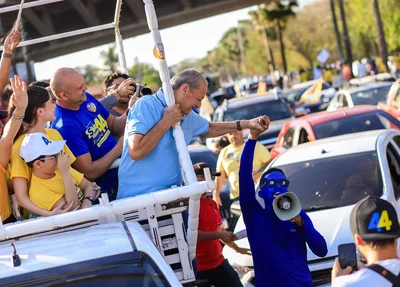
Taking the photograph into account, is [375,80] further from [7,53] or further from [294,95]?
[7,53]

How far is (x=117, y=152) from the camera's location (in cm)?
579

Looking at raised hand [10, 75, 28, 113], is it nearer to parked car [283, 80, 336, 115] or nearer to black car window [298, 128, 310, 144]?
black car window [298, 128, 310, 144]

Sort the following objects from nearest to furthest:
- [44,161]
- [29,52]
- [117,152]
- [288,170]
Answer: [44,161] → [117,152] → [288,170] → [29,52]

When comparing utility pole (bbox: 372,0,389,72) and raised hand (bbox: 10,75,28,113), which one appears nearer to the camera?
raised hand (bbox: 10,75,28,113)

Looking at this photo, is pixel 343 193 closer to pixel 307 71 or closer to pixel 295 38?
pixel 307 71

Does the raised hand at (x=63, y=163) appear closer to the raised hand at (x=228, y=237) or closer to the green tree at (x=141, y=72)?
the green tree at (x=141, y=72)

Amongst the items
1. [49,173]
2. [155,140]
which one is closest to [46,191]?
[49,173]

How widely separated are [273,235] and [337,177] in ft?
9.49

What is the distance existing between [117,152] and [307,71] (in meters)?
77.2

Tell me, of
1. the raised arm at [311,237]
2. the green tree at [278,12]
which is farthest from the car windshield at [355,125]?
the green tree at [278,12]

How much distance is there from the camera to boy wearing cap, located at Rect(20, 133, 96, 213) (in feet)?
16.6

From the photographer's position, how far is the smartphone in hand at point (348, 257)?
158 inches

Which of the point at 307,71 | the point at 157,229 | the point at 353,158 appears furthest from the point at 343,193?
the point at 307,71

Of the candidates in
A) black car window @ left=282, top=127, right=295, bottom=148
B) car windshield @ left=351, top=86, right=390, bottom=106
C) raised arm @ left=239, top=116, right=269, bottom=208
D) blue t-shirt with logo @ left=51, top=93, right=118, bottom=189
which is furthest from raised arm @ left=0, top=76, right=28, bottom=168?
car windshield @ left=351, top=86, right=390, bottom=106
